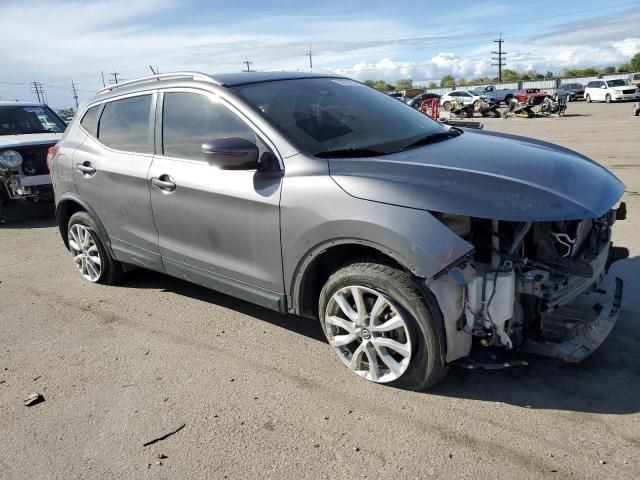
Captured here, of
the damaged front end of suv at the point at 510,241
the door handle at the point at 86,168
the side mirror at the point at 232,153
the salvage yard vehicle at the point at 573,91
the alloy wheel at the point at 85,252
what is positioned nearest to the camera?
the damaged front end of suv at the point at 510,241

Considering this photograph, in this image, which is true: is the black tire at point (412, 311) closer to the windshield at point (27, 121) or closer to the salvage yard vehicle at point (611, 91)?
the windshield at point (27, 121)

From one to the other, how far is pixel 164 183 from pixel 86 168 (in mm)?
1266

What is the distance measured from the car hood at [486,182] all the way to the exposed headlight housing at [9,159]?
679 centimetres

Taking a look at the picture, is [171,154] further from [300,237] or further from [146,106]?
[300,237]

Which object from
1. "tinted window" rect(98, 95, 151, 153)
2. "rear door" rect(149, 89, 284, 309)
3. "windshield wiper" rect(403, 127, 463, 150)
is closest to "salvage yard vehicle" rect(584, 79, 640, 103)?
"windshield wiper" rect(403, 127, 463, 150)

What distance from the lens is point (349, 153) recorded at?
3320 millimetres

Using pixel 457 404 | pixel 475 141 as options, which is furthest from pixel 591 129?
pixel 457 404

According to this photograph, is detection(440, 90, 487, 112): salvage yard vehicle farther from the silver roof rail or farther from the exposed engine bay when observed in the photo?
the exposed engine bay

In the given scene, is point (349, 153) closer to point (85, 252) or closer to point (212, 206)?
point (212, 206)

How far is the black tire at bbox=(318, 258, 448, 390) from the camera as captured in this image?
9.29 ft

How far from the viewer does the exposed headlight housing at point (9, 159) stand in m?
8.06

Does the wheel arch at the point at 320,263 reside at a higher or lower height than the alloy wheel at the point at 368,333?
higher

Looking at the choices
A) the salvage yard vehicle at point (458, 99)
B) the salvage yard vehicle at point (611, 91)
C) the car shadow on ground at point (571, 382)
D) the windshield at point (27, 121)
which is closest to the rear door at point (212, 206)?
the car shadow on ground at point (571, 382)

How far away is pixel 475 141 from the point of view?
3.77m
